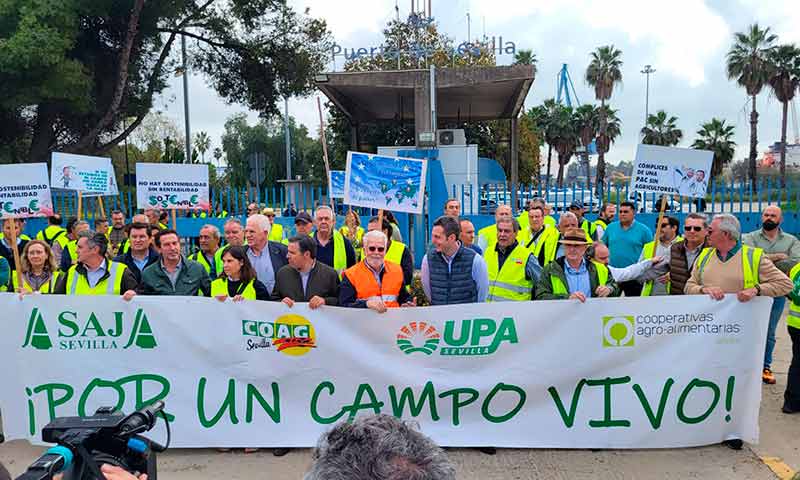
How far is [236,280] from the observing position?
16.2 feet

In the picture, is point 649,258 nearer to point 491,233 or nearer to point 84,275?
point 491,233

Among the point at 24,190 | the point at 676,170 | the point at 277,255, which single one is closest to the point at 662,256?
the point at 676,170

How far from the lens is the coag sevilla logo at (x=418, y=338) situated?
459 centimetres

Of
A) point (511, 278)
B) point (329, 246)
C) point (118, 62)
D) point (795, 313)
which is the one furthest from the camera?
point (118, 62)

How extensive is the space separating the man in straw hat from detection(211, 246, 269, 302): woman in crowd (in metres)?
2.16

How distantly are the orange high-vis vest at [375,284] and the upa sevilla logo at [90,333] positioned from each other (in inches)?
60.4

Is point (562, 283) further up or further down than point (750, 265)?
further down

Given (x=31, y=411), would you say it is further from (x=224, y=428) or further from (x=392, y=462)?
(x=392, y=462)

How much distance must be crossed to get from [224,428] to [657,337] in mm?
3169

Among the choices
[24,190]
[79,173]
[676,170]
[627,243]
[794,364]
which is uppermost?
[79,173]

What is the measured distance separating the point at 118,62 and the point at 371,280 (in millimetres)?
18939

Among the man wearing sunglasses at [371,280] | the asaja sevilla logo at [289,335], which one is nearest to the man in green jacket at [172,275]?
the asaja sevilla logo at [289,335]

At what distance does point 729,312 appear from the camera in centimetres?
453

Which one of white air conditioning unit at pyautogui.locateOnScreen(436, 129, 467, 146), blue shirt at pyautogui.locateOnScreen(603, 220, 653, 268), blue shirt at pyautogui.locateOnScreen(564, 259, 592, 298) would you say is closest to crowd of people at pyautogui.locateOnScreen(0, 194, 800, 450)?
blue shirt at pyautogui.locateOnScreen(564, 259, 592, 298)
